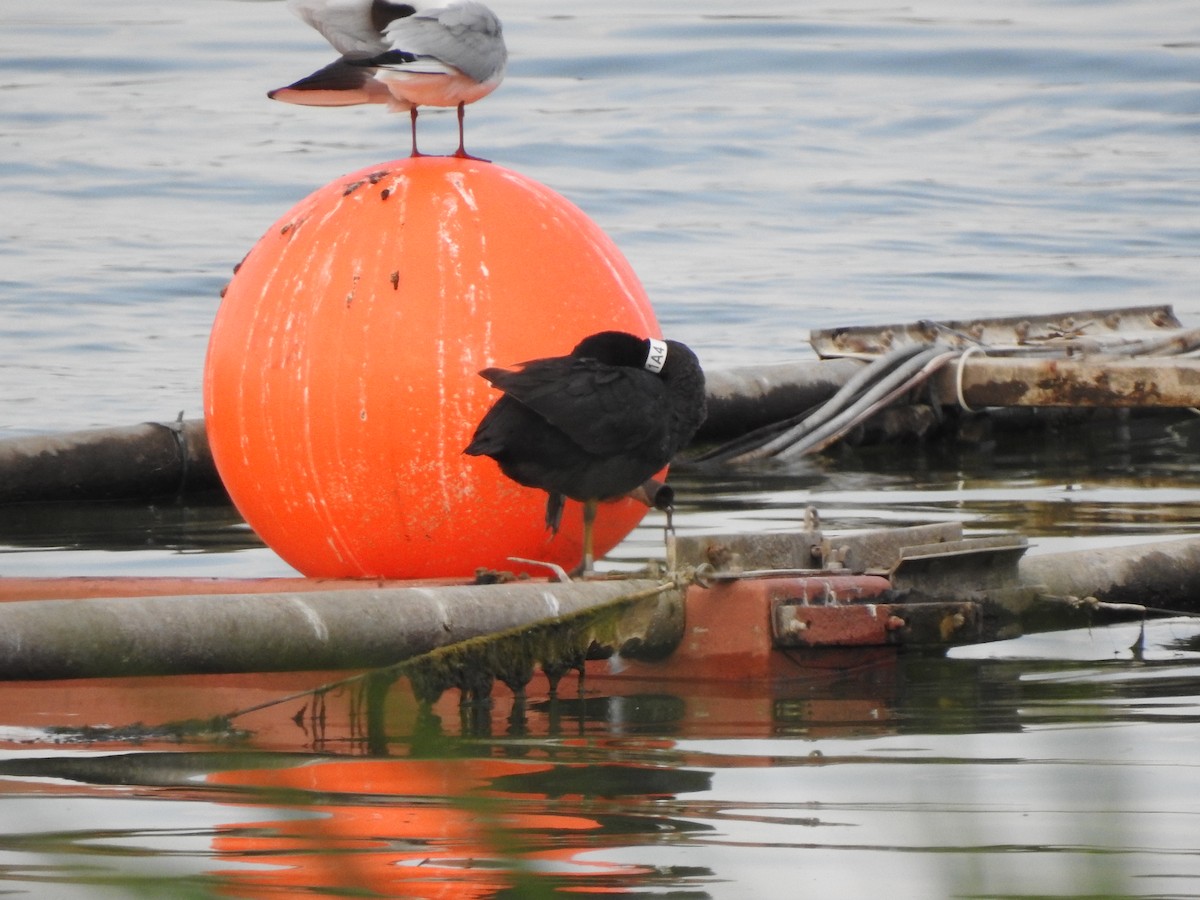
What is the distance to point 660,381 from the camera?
557 centimetres

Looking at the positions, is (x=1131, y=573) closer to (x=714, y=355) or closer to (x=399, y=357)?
(x=399, y=357)

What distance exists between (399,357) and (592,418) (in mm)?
613

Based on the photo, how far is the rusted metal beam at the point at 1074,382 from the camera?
9.84 metres

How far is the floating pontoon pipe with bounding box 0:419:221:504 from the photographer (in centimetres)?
867

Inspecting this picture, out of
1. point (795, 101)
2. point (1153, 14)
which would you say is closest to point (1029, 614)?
point (795, 101)

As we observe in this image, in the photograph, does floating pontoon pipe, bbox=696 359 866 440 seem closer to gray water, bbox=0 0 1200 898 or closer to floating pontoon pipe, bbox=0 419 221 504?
gray water, bbox=0 0 1200 898

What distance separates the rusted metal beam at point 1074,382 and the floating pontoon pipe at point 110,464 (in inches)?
148

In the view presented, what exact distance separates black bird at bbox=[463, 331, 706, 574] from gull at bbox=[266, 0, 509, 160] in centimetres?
89

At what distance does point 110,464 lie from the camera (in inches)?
352

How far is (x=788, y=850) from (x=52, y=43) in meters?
30.4

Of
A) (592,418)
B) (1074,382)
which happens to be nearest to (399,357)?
(592,418)

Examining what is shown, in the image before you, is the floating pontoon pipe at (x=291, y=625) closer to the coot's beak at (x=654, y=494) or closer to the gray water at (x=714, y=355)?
the gray water at (x=714, y=355)

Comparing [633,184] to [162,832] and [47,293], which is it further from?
[162,832]

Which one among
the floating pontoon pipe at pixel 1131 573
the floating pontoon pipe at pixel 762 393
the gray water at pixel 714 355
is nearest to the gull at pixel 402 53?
the gray water at pixel 714 355
